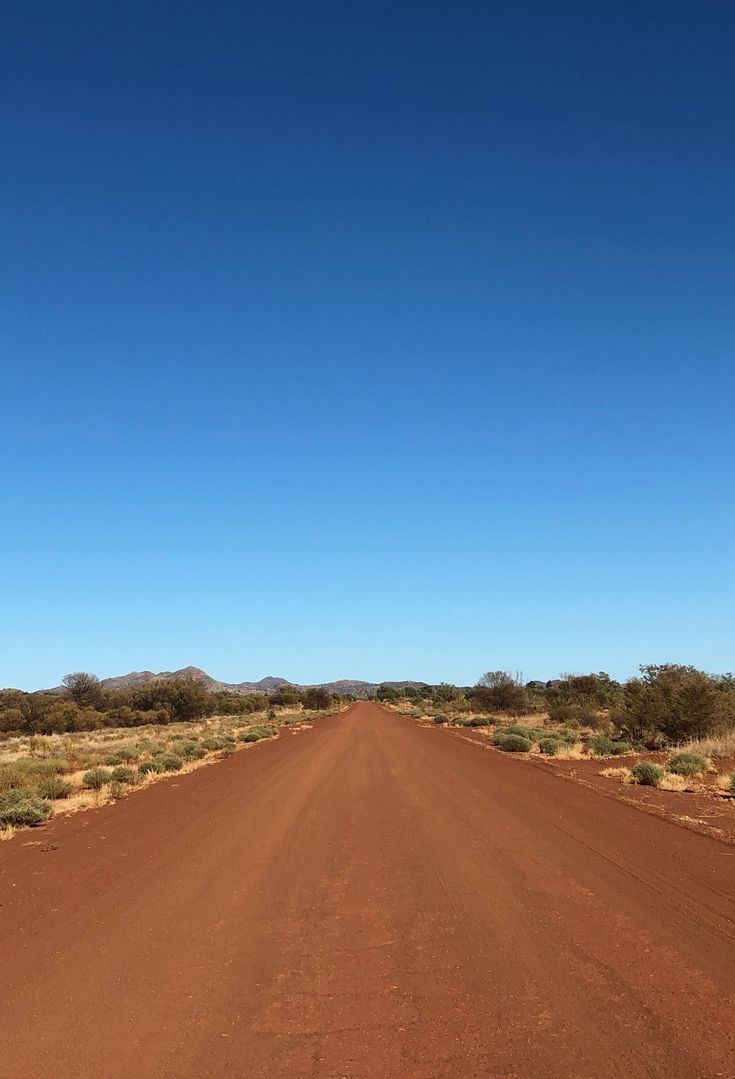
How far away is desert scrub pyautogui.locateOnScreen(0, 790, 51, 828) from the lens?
1439 centimetres

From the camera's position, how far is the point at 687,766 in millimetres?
18391

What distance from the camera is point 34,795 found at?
1622cm

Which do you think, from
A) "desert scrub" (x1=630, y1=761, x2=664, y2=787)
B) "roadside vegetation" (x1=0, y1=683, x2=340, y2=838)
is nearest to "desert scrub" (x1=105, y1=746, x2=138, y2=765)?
"roadside vegetation" (x1=0, y1=683, x2=340, y2=838)

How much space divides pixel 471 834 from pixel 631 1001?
21.4 ft

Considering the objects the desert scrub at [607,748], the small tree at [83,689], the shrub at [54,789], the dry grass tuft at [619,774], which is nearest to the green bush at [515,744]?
the desert scrub at [607,748]

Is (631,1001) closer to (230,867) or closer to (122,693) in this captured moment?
(230,867)

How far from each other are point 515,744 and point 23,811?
1855cm

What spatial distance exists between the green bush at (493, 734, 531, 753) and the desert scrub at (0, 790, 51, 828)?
1766 cm

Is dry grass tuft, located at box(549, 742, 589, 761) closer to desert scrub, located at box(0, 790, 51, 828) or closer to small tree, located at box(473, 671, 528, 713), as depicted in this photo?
desert scrub, located at box(0, 790, 51, 828)

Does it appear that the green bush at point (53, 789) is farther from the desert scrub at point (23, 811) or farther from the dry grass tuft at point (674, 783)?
the dry grass tuft at point (674, 783)

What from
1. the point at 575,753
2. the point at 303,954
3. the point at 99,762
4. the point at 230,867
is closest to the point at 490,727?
the point at 575,753

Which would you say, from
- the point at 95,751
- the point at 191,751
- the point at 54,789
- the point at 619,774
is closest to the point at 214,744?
the point at 191,751

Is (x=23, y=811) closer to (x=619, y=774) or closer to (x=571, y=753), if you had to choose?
(x=619, y=774)

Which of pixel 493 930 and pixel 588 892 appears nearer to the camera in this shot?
pixel 493 930
